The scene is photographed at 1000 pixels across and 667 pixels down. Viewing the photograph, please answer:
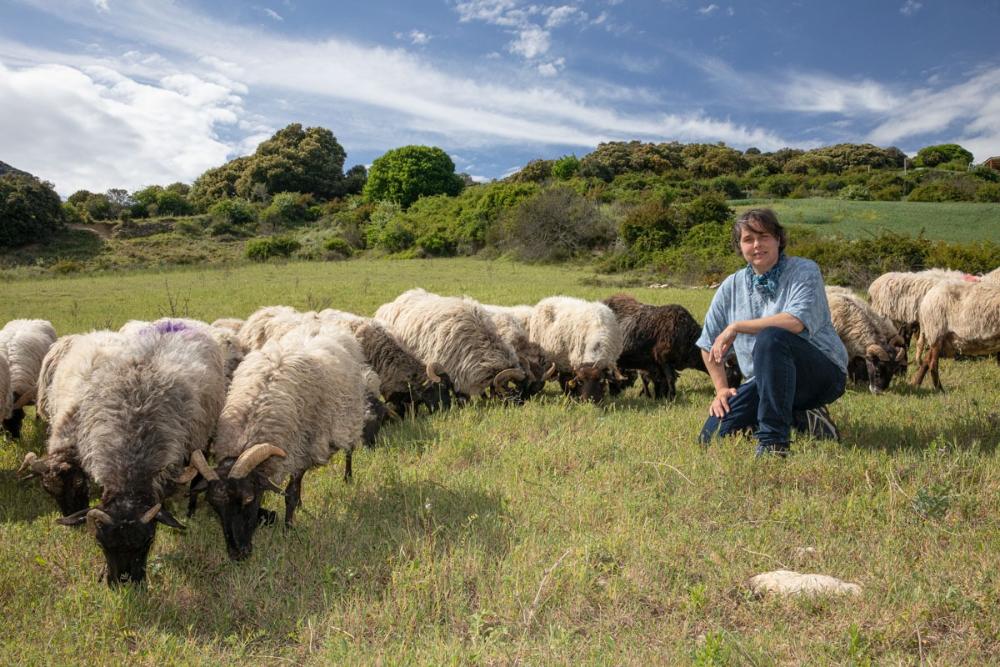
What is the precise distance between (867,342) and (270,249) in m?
42.9

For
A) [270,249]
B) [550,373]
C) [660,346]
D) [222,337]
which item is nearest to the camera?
[222,337]

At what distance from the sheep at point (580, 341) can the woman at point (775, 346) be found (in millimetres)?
2902

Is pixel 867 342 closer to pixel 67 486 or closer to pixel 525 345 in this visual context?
pixel 525 345

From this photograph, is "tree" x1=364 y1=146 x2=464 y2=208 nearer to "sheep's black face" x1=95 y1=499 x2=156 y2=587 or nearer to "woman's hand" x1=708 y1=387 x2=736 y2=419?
"woman's hand" x1=708 y1=387 x2=736 y2=419

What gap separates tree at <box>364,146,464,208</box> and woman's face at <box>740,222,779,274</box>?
219 ft

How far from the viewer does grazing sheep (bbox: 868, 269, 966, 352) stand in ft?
37.9

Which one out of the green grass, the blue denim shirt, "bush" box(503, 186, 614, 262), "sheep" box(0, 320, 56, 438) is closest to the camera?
the blue denim shirt

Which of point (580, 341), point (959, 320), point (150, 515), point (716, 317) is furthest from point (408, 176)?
point (150, 515)

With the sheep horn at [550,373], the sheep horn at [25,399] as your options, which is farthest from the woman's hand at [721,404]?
the sheep horn at [25,399]

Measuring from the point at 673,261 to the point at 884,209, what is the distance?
13.8 meters

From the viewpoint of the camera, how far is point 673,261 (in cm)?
3027

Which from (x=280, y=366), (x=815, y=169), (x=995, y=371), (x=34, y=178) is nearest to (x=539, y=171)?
(x=815, y=169)

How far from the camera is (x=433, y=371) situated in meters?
7.70

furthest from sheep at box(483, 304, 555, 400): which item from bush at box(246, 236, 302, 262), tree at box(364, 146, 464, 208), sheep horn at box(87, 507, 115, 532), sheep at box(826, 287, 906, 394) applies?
tree at box(364, 146, 464, 208)
